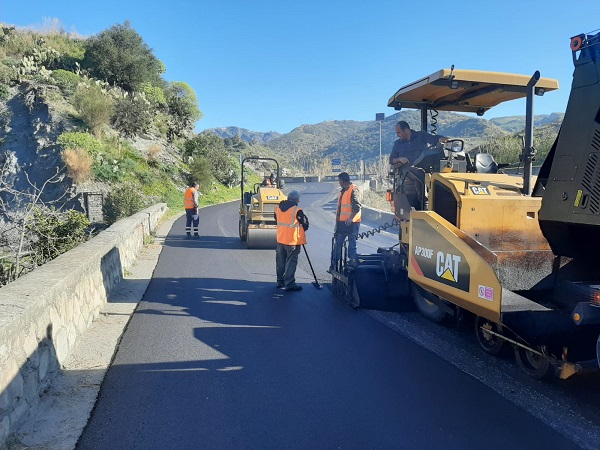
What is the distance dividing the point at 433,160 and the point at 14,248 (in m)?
5.77

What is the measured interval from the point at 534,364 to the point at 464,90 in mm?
3303

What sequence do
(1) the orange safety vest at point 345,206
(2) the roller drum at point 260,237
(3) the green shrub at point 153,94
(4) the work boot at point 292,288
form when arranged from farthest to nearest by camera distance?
1. (3) the green shrub at point 153,94
2. (2) the roller drum at point 260,237
3. (1) the orange safety vest at point 345,206
4. (4) the work boot at point 292,288

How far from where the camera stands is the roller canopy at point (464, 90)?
5.30 metres

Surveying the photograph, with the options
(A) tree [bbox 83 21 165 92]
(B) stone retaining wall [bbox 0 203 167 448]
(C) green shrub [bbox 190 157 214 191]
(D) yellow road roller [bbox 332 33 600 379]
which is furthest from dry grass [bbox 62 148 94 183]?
(D) yellow road roller [bbox 332 33 600 379]

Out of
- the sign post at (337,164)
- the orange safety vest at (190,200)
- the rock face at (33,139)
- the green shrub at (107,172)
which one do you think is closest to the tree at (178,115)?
the rock face at (33,139)

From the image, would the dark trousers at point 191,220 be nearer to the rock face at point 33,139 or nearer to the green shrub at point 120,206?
the green shrub at point 120,206

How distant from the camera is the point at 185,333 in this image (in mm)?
5648

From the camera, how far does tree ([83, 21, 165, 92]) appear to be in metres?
32.2

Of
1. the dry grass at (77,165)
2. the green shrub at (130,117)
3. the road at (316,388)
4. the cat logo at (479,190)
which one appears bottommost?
the road at (316,388)

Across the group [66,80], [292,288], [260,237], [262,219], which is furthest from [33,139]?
[292,288]

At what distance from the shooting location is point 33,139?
1006 inches

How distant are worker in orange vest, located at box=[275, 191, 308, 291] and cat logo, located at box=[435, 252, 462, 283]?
139 inches

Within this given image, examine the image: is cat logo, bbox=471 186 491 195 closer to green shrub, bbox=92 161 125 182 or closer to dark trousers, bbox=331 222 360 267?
dark trousers, bbox=331 222 360 267

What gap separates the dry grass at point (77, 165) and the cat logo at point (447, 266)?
22.4 metres
